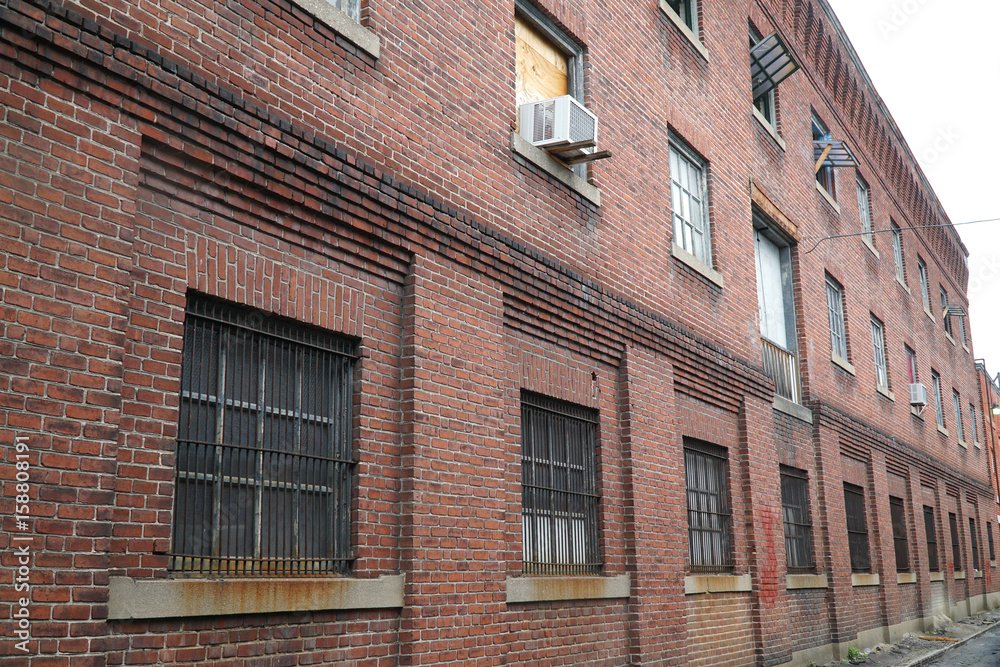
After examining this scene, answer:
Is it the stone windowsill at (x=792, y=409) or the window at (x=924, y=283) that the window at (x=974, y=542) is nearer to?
the window at (x=924, y=283)

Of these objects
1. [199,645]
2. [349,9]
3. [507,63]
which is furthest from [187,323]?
[507,63]

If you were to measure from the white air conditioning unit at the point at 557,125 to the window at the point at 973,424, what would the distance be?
26764 millimetres

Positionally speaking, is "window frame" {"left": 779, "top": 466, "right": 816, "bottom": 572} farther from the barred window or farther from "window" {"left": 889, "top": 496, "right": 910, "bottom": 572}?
"window" {"left": 889, "top": 496, "right": 910, "bottom": 572}

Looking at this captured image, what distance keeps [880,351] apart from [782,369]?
7230 millimetres

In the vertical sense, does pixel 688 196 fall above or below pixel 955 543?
above

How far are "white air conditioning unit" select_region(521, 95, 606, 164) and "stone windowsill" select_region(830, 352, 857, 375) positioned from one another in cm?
997

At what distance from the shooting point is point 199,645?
16.6 feet

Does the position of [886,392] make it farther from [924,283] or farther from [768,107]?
[924,283]

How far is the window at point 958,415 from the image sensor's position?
28.2 meters

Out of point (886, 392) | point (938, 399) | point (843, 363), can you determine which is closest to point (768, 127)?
point (843, 363)

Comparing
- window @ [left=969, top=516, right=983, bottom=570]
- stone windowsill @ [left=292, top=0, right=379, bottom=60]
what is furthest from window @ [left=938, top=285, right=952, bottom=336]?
stone windowsill @ [left=292, top=0, right=379, bottom=60]

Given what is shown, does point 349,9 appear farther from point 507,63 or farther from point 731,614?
point 731,614

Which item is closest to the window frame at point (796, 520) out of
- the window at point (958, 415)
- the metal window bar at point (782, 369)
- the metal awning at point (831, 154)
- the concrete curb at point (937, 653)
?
the metal window bar at point (782, 369)

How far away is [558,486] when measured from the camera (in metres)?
8.63
